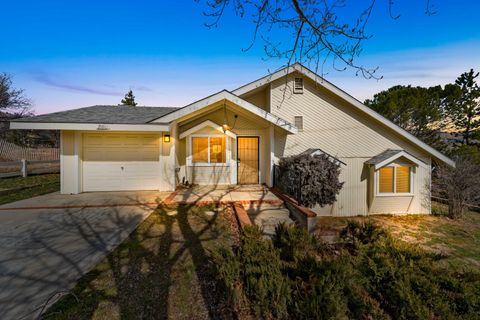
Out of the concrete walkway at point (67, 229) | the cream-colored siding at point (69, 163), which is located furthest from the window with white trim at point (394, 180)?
the cream-colored siding at point (69, 163)

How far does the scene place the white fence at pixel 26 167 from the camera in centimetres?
1156

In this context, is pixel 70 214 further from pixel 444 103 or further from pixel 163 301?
pixel 444 103

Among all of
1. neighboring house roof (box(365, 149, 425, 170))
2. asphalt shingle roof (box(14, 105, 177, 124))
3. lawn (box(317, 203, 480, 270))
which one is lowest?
lawn (box(317, 203, 480, 270))

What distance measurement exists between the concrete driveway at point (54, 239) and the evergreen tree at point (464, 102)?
73.5ft

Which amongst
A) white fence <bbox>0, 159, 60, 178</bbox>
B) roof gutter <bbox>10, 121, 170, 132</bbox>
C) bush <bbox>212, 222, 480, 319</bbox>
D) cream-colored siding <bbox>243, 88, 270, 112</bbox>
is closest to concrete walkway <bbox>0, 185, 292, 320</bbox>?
bush <bbox>212, 222, 480, 319</bbox>

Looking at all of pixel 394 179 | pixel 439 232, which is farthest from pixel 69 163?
pixel 439 232

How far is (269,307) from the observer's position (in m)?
2.39

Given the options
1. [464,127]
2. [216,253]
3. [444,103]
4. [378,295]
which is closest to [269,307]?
[216,253]

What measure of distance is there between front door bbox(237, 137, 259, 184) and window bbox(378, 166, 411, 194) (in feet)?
18.4

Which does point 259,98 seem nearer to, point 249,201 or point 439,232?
point 249,201

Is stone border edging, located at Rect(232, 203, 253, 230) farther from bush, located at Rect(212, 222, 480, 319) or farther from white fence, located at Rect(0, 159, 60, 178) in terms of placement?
white fence, located at Rect(0, 159, 60, 178)

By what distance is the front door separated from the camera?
9312mm

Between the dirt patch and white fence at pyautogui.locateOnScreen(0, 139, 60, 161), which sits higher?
white fence at pyautogui.locateOnScreen(0, 139, 60, 161)

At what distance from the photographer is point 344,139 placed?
9641 mm
